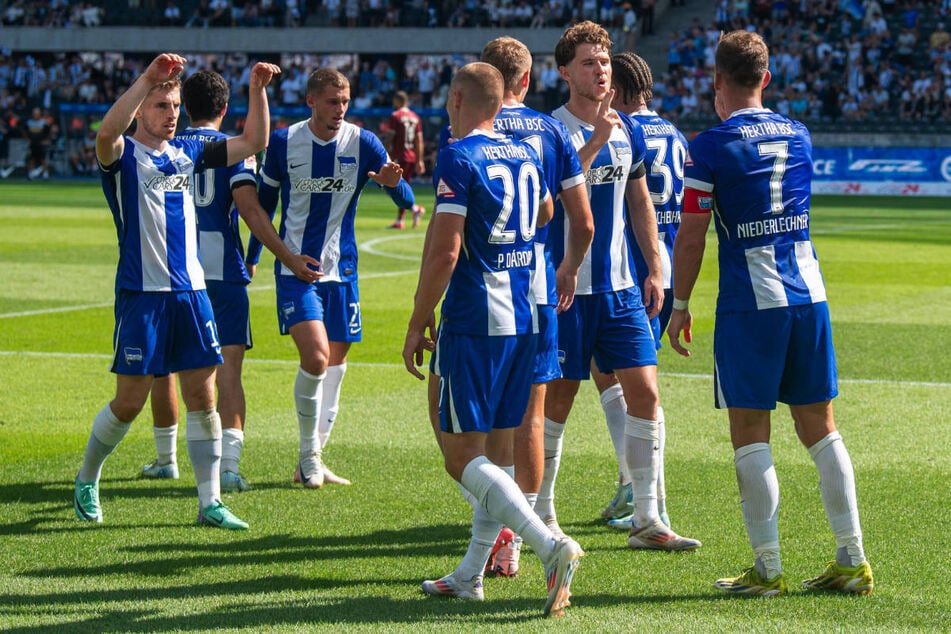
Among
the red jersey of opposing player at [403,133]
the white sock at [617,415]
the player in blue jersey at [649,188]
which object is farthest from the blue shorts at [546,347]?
the red jersey of opposing player at [403,133]

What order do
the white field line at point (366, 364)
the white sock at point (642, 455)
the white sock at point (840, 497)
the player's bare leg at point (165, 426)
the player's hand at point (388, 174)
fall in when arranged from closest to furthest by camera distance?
the white sock at point (840, 497)
the white sock at point (642, 455)
the player's hand at point (388, 174)
the player's bare leg at point (165, 426)
the white field line at point (366, 364)

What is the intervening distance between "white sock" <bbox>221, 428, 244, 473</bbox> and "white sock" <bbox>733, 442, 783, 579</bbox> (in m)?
3.26

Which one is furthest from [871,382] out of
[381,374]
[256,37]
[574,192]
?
[256,37]

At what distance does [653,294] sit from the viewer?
638cm

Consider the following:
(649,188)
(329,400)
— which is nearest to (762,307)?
(649,188)

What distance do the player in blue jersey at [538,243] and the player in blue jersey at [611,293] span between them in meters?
0.50

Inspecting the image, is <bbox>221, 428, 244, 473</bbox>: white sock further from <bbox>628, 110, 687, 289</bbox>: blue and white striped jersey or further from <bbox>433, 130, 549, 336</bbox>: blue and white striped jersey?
<bbox>433, 130, 549, 336</bbox>: blue and white striped jersey

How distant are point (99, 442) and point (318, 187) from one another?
6.51 feet

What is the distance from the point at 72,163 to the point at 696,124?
20.9 meters

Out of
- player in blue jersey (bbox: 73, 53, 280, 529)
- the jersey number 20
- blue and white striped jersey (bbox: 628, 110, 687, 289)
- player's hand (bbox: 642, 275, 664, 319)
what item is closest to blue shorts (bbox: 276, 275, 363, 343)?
player in blue jersey (bbox: 73, 53, 280, 529)

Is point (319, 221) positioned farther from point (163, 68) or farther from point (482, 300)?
point (482, 300)

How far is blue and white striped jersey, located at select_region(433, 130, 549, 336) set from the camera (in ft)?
16.3

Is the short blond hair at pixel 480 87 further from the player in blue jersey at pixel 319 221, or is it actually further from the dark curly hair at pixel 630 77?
the player in blue jersey at pixel 319 221

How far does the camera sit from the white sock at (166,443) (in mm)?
7523
